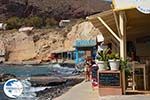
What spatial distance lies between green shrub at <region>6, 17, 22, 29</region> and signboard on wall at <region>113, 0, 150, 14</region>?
147908 millimetres

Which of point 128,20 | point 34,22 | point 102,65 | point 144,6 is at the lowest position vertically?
point 102,65

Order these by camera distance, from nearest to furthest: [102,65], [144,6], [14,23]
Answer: [144,6] → [102,65] → [14,23]

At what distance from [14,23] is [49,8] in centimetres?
2434

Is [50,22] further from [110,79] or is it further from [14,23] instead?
[110,79]

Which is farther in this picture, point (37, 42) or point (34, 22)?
point (34, 22)

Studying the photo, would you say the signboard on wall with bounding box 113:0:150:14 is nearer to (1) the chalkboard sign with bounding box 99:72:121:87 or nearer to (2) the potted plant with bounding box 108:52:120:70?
(2) the potted plant with bounding box 108:52:120:70

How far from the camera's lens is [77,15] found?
583 feet

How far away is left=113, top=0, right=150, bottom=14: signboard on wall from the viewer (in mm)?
12844

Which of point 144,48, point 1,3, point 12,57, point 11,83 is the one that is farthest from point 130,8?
point 1,3

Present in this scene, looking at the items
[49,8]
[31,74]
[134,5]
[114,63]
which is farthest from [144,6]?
[49,8]

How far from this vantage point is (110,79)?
13.3 m

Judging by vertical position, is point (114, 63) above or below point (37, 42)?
below

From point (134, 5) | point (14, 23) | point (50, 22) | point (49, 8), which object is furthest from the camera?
point (49, 8)

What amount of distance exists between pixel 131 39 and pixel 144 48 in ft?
3.59
